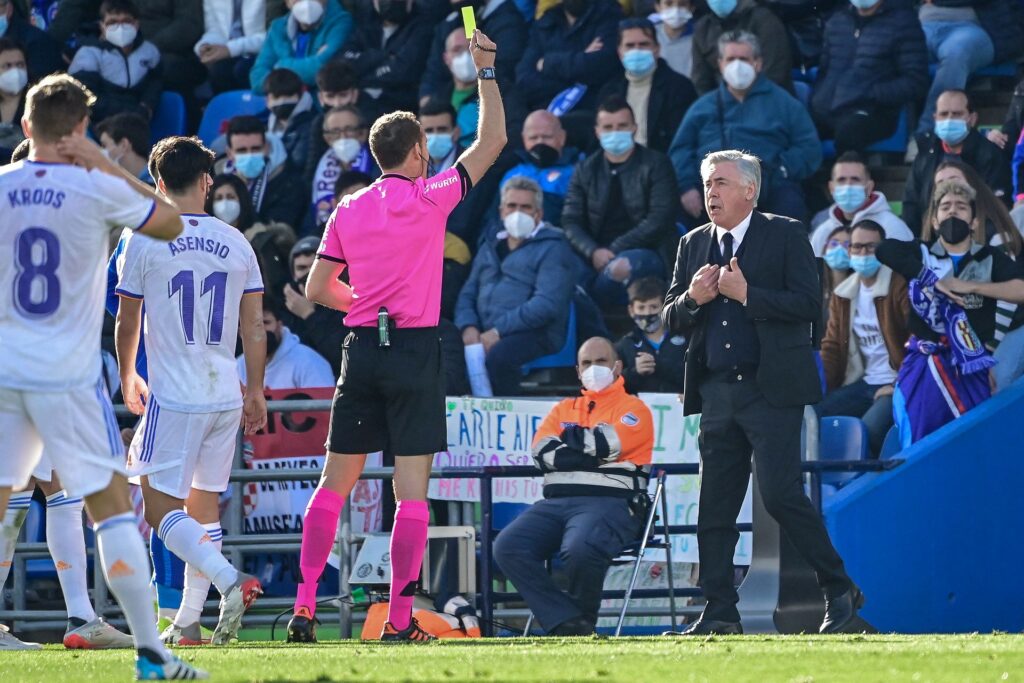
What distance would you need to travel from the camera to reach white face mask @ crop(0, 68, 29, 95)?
15398mm

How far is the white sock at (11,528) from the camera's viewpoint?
820 centimetres

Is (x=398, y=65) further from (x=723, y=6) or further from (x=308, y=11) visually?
(x=723, y=6)

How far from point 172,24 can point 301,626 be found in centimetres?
1017

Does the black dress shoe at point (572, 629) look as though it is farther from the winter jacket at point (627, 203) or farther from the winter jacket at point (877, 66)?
the winter jacket at point (877, 66)

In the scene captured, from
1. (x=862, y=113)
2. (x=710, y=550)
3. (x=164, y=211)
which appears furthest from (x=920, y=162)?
(x=164, y=211)

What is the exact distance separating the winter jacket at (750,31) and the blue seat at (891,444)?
364 centimetres

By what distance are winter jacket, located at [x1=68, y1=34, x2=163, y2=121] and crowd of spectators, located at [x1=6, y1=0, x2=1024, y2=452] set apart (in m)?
0.10

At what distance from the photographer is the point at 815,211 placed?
1340 centimetres

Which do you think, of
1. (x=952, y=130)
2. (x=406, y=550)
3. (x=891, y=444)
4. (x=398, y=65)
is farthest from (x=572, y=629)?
(x=398, y=65)

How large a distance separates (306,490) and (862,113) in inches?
191

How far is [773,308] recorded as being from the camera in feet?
28.2

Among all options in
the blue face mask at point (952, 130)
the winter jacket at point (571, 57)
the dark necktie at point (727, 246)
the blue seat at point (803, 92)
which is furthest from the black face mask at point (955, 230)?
the winter jacket at point (571, 57)

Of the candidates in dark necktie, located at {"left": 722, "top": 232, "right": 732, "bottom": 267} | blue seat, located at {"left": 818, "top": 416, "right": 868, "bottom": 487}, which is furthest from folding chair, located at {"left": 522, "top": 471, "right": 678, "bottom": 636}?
dark necktie, located at {"left": 722, "top": 232, "right": 732, "bottom": 267}

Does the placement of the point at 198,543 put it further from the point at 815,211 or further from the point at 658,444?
the point at 815,211
